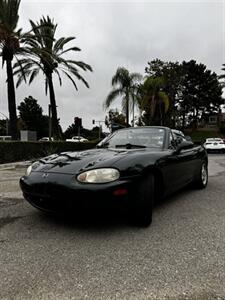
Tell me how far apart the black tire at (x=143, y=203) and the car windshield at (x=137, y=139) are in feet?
3.43

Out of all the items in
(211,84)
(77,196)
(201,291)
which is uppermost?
(211,84)

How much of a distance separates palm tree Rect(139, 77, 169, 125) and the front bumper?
25.1m

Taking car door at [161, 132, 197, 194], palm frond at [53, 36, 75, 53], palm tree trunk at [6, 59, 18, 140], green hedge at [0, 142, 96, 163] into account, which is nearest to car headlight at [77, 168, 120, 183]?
car door at [161, 132, 197, 194]

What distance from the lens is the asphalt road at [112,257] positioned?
90.2 inches

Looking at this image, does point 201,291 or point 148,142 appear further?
point 148,142

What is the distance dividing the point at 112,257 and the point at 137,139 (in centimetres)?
241

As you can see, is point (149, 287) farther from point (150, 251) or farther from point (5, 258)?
point (5, 258)

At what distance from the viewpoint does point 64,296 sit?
2.20 m

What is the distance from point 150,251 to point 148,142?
83.4 inches

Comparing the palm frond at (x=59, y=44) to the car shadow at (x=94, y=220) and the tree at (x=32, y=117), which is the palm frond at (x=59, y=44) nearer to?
the car shadow at (x=94, y=220)

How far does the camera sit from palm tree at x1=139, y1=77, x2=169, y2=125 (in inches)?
1111

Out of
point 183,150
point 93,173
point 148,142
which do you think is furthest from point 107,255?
point 183,150

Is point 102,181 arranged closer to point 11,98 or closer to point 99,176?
point 99,176

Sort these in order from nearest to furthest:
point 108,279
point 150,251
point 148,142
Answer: point 108,279 → point 150,251 → point 148,142
